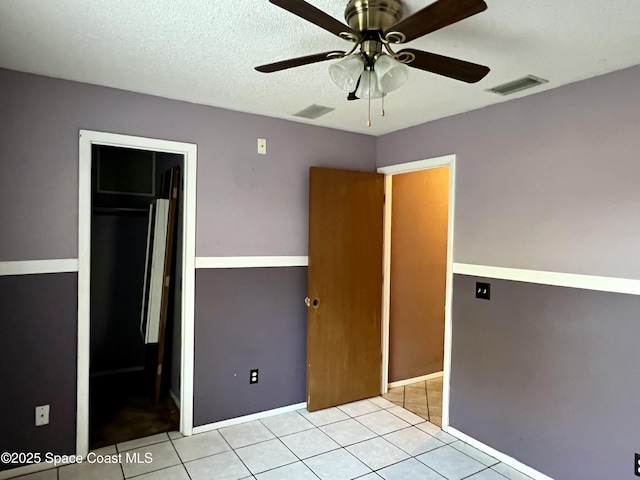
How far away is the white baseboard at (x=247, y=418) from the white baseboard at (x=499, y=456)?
4.02ft

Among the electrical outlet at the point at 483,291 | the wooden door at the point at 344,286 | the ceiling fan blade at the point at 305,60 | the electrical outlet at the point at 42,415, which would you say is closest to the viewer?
Answer: the ceiling fan blade at the point at 305,60

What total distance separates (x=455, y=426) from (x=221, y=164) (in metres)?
2.61

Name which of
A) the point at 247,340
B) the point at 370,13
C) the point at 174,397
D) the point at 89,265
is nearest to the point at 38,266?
the point at 89,265

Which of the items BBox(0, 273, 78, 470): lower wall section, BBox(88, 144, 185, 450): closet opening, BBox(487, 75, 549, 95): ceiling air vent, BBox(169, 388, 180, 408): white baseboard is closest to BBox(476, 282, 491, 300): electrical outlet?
BBox(487, 75, 549, 95): ceiling air vent

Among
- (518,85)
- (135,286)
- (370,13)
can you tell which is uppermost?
(518,85)

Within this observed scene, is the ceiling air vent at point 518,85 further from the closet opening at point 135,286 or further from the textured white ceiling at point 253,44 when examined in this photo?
the closet opening at point 135,286

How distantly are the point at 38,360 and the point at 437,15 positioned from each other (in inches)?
109

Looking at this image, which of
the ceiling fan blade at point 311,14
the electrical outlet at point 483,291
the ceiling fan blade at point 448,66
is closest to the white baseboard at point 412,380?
the electrical outlet at point 483,291

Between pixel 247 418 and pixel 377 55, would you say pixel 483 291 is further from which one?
pixel 247 418

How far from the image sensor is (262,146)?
3.17 m

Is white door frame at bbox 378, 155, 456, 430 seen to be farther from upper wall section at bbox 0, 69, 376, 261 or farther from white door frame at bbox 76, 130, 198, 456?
white door frame at bbox 76, 130, 198, 456

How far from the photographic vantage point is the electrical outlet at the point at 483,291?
277 cm

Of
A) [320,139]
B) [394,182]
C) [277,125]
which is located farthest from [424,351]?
[277,125]

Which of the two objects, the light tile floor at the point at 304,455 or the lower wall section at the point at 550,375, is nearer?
the lower wall section at the point at 550,375
